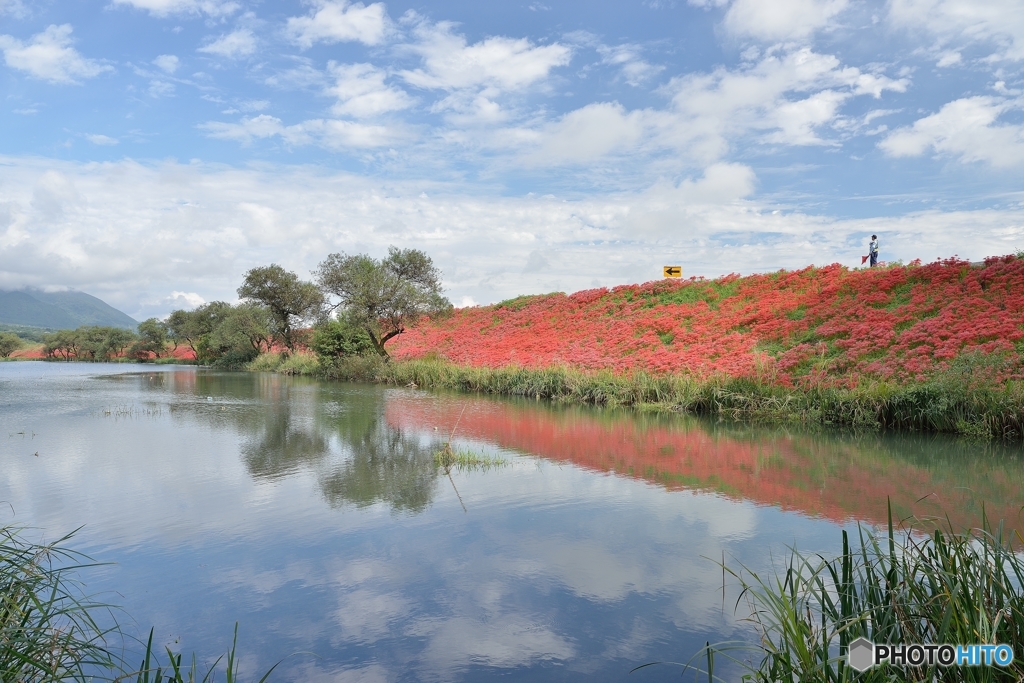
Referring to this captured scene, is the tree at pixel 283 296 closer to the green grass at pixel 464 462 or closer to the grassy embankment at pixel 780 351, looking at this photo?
the grassy embankment at pixel 780 351

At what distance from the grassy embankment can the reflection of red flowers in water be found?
2362 millimetres

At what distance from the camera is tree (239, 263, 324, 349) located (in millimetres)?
38094

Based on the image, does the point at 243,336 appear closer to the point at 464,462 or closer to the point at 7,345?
the point at 464,462

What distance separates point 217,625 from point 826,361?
692 inches

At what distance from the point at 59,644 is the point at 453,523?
4079mm

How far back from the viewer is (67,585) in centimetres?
515

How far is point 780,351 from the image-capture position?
20.6 m

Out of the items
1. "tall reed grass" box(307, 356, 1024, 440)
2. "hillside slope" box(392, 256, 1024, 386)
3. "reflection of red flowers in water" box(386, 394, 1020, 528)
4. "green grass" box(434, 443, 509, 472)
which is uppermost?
"hillside slope" box(392, 256, 1024, 386)

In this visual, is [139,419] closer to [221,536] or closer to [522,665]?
[221,536]

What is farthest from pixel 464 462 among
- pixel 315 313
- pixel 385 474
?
pixel 315 313

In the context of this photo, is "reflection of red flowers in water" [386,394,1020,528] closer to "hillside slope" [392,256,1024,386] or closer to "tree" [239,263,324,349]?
"hillside slope" [392,256,1024,386]

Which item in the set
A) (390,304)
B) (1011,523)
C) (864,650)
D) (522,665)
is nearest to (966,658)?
(864,650)

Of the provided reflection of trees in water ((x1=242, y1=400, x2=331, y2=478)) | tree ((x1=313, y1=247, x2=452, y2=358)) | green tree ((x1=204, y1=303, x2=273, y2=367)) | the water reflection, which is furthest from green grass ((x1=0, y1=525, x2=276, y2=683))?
green tree ((x1=204, y1=303, x2=273, y2=367))

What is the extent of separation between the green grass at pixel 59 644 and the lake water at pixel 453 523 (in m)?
0.24
